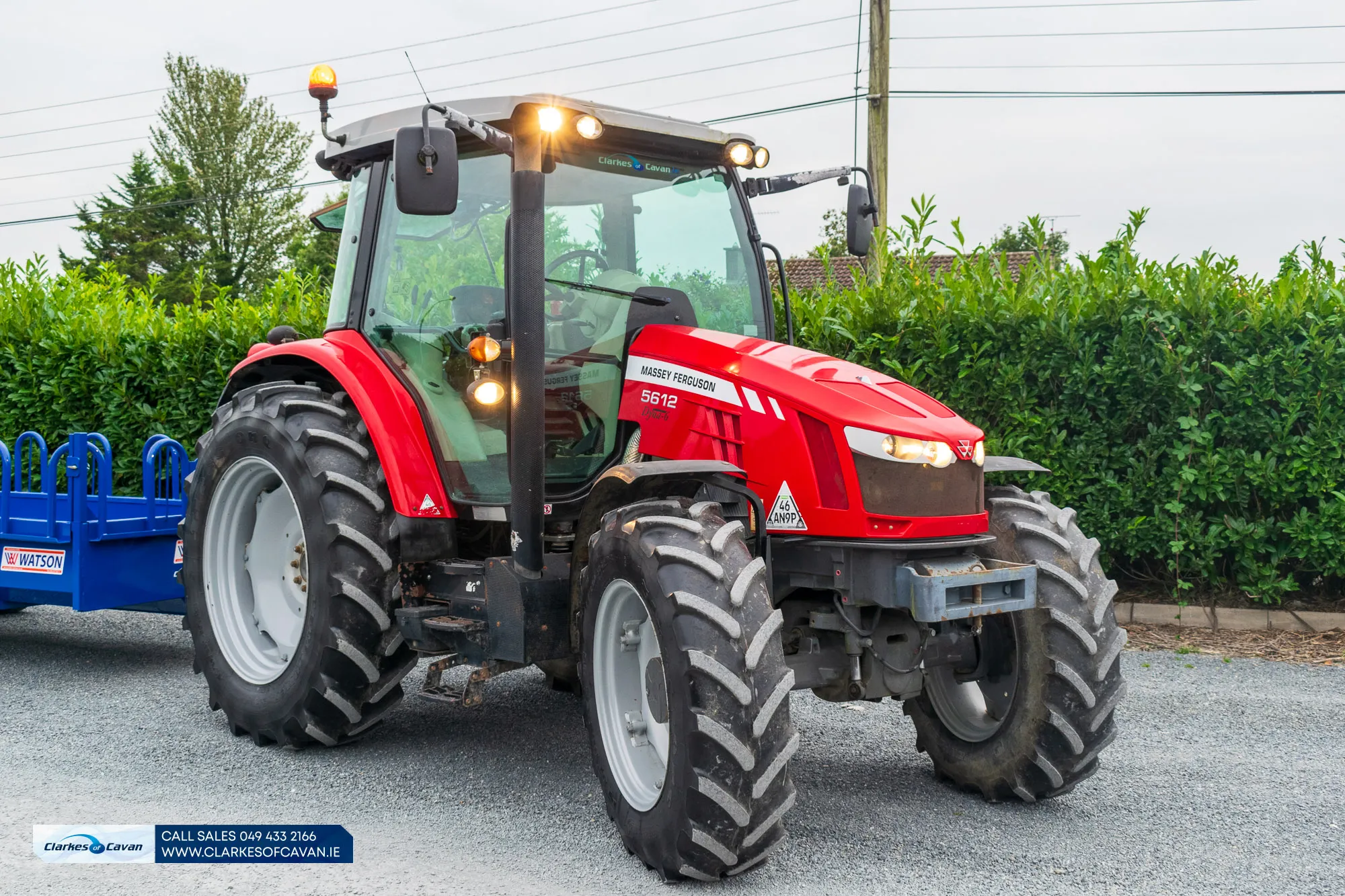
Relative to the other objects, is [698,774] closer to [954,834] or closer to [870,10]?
[954,834]

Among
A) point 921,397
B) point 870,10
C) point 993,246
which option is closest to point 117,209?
point 870,10

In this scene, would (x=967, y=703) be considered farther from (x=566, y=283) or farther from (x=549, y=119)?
(x=549, y=119)

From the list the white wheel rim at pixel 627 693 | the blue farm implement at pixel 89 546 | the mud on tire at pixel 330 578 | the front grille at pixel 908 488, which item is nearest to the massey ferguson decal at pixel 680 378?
the front grille at pixel 908 488

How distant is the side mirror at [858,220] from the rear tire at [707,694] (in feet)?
5.29

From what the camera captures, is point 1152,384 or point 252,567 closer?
point 252,567

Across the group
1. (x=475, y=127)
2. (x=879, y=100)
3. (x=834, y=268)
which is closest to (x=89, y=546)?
(x=475, y=127)

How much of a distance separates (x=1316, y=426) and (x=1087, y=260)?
1660 millimetres

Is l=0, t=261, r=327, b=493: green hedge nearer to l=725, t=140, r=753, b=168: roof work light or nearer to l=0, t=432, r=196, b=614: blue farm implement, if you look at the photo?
l=0, t=432, r=196, b=614: blue farm implement

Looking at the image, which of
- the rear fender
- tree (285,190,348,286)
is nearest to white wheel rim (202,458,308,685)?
the rear fender

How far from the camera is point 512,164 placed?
13.2 feet

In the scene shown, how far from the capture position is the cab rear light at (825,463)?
12.1 feet

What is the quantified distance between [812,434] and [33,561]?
165 inches

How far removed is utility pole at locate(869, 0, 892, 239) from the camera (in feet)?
40.6

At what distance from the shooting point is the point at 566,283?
14.2 feet
